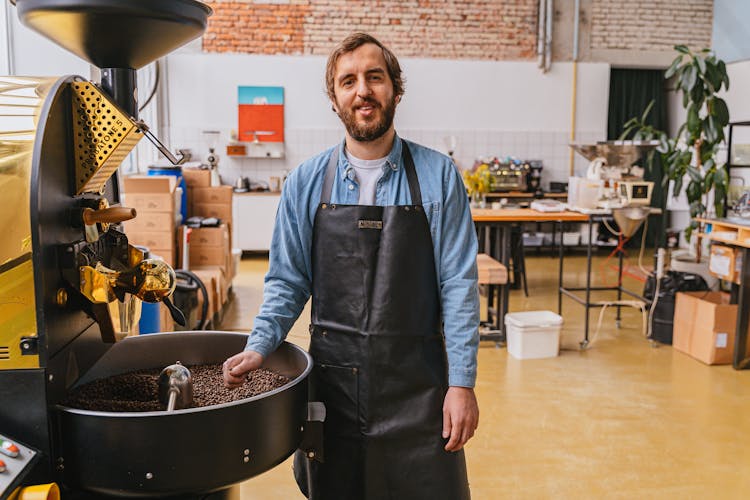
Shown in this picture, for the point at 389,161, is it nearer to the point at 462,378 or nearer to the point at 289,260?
the point at 289,260

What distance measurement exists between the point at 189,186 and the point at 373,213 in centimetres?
464

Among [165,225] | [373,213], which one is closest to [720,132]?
[165,225]

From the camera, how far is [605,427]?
3.77m

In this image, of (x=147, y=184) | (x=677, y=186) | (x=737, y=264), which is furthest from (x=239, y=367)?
(x=677, y=186)

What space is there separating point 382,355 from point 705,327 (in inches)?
149

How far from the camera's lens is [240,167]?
9.20 metres

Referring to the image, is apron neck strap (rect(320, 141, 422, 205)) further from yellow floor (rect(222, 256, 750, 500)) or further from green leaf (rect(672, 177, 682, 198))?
green leaf (rect(672, 177, 682, 198))

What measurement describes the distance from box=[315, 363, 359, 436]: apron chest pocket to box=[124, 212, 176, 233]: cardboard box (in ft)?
11.3

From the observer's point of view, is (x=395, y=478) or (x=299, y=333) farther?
(x=299, y=333)

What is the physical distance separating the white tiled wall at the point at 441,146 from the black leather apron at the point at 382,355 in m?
7.29

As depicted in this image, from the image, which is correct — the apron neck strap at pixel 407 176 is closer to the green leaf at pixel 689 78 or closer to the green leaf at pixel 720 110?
the green leaf at pixel 689 78

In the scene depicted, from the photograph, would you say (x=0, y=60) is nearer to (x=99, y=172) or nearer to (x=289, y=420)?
(x=99, y=172)

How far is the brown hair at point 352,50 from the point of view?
178cm

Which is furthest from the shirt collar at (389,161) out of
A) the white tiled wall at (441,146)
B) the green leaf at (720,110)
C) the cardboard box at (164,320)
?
the white tiled wall at (441,146)
